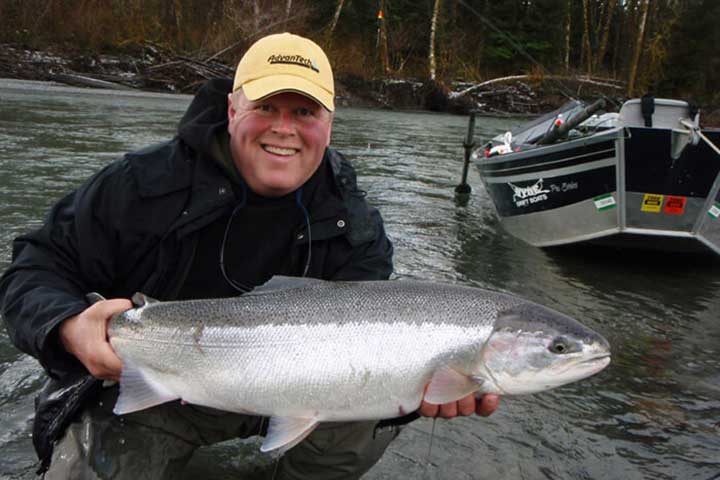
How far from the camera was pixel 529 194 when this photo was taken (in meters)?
7.41

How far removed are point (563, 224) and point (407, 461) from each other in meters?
4.64

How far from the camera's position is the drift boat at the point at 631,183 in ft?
20.1

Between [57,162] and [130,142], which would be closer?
[57,162]

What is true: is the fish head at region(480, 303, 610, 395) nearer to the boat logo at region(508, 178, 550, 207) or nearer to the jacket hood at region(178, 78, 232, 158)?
the jacket hood at region(178, 78, 232, 158)

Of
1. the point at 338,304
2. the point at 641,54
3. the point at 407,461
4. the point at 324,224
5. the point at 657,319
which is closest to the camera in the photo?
the point at 338,304

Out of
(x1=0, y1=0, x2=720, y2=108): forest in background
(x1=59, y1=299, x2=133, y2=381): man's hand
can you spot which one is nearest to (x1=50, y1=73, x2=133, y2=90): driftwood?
(x1=0, y1=0, x2=720, y2=108): forest in background

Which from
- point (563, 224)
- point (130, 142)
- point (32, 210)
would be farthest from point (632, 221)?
point (130, 142)

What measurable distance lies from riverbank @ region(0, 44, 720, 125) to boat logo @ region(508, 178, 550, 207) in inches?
313

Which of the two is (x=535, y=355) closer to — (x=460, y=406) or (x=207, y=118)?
(x=460, y=406)

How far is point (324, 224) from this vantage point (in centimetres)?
268

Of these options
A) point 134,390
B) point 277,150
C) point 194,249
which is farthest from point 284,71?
point 134,390

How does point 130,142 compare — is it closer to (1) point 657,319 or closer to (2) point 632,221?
(2) point 632,221

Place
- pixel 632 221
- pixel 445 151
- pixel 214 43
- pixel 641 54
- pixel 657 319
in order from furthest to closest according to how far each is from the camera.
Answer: pixel 641 54, pixel 214 43, pixel 445 151, pixel 632 221, pixel 657 319

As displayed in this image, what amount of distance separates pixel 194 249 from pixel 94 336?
1.70 ft
